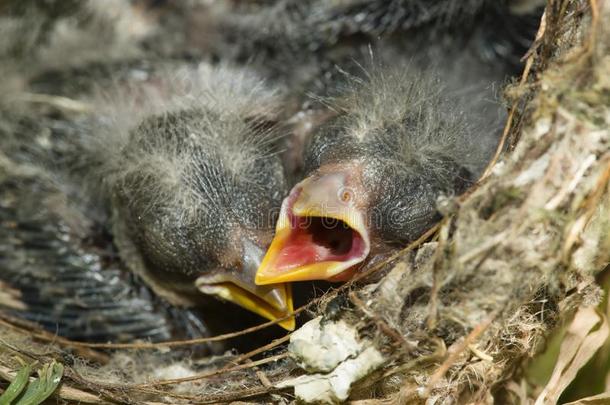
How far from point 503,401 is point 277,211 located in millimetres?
499

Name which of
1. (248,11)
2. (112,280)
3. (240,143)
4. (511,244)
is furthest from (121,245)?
(511,244)

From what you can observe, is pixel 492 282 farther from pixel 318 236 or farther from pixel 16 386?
pixel 16 386

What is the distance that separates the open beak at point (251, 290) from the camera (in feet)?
4.20

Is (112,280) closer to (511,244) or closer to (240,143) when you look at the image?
(240,143)

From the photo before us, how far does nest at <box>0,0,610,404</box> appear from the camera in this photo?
1015 millimetres

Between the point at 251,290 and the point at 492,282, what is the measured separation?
0.43 m

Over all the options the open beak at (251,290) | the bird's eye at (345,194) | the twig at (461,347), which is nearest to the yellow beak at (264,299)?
the open beak at (251,290)

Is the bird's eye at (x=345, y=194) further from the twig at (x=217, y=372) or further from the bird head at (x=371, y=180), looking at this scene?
the twig at (x=217, y=372)

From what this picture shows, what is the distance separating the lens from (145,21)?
6.89ft

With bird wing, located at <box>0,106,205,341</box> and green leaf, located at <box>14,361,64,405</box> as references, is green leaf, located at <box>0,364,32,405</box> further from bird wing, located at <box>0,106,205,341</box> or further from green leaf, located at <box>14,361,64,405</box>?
bird wing, located at <box>0,106,205,341</box>

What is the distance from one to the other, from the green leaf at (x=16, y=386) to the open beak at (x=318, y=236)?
36 cm

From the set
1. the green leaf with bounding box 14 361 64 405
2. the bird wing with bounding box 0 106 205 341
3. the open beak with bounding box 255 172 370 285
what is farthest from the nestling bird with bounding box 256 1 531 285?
the bird wing with bounding box 0 106 205 341

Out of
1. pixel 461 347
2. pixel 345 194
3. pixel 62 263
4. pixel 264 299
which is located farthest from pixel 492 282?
pixel 62 263

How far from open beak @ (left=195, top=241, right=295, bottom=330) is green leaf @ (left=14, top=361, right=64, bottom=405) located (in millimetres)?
299
